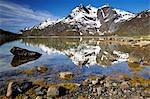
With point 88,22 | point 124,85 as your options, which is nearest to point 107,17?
point 88,22

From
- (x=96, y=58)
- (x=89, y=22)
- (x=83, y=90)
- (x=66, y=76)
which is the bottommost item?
(x=83, y=90)

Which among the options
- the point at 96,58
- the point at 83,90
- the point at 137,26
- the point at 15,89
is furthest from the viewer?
the point at 137,26

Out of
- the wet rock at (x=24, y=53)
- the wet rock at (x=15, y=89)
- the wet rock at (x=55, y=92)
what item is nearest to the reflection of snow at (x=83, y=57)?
the wet rock at (x=24, y=53)

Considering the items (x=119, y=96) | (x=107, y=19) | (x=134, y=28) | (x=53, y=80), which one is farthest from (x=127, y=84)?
(x=107, y=19)

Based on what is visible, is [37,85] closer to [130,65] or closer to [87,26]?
[130,65]

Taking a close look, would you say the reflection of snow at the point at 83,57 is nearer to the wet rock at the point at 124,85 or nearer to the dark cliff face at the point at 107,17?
the wet rock at the point at 124,85

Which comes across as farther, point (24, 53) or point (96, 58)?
point (24, 53)

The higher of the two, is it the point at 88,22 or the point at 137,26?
the point at 88,22

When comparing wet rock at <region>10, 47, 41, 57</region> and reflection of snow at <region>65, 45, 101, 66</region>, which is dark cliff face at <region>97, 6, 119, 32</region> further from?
wet rock at <region>10, 47, 41, 57</region>

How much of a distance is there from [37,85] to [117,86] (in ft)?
8.37

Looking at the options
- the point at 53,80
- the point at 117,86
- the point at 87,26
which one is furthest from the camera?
the point at 87,26

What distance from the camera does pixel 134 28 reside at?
96750 millimetres

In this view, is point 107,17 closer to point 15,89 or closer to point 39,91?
point 39,91

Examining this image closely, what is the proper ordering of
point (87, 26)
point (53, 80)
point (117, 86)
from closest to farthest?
point (117, 86) < point (53, 80) < point (87, 26)
